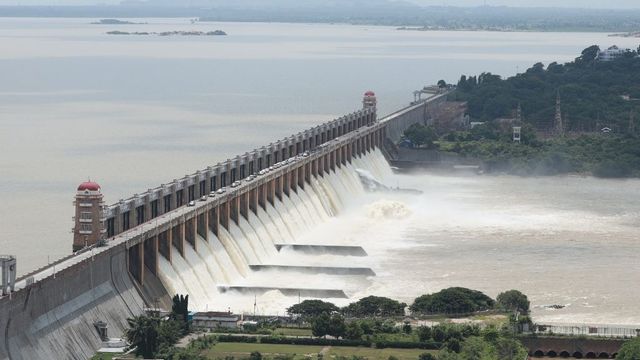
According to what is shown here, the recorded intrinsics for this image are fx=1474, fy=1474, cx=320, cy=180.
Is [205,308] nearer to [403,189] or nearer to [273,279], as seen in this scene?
[273,279]

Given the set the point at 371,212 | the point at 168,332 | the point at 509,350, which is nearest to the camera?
the point at 168,332

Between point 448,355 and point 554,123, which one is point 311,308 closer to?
point 448,355

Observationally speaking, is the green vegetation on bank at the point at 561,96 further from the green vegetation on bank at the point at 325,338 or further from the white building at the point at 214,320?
the white building at the point at 214,320

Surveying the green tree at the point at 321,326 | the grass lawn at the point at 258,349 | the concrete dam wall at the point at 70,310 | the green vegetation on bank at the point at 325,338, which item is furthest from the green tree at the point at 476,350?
the concrete dam wall at the point at 70,310

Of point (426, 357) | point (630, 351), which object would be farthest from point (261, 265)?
point (630, 351)

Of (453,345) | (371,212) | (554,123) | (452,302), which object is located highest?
(554,123)

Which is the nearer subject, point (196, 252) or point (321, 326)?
point (321, 326)

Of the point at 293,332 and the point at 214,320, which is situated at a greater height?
the point at 214,320

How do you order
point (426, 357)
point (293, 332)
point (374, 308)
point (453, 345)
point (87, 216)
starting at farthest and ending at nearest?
1. point (374, 308)
2. point (87, 216)
3. point (293, 332)
4. point (453, 345)
5. point (426, 357)
